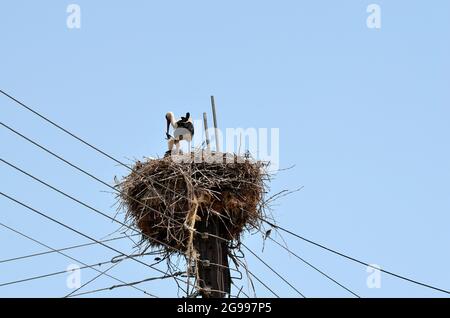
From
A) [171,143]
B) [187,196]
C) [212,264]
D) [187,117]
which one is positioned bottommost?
[212,264]

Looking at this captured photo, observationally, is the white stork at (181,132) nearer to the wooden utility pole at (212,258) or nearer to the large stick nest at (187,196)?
the large stick nest at (187,196)

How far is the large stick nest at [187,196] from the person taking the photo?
15.0m

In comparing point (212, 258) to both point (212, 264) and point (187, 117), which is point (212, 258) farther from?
point (187, 117)

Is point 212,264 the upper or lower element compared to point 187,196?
lower

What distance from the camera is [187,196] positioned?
15.0m

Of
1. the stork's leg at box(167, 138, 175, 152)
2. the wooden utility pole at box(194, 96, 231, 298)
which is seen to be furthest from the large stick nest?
the stork's leg at box(167, 138, 175, 152)

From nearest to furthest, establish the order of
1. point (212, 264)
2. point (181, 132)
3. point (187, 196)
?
point (212, 264)
point (187, 196)
point (181, 132)

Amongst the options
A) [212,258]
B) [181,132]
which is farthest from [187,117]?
[212,258]

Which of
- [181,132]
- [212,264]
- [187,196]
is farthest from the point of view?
[181,132]

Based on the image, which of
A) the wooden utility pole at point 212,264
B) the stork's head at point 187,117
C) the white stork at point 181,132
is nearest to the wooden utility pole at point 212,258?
the wooden utility pole at point 212,264
